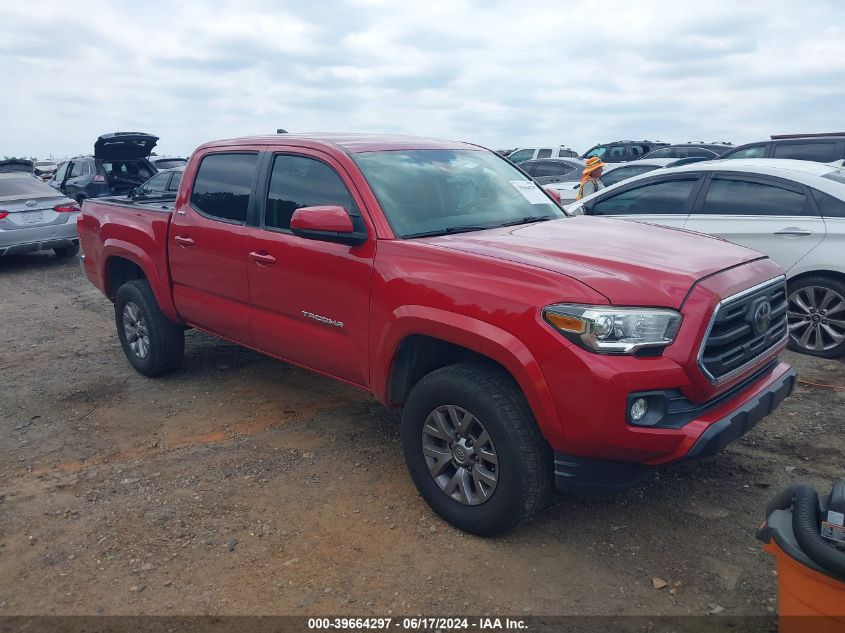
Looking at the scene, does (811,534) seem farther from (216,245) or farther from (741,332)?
(216,245)

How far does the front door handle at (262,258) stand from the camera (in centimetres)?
429

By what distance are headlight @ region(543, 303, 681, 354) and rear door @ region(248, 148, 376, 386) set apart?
1.24m

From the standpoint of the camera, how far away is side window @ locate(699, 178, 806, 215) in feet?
19.9

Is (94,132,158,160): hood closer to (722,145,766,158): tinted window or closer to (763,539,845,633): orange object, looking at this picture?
(722,145,766,158): tinted window

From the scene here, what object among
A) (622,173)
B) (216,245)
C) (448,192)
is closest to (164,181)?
(622,173)

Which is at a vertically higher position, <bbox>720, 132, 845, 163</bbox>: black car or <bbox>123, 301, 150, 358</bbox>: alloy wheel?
<bbox>720, 132, 845, 163</bbox>: black car

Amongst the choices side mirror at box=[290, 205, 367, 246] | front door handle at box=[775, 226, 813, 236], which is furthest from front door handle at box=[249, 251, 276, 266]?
front door handle at box=[775, 226, 813, 236]

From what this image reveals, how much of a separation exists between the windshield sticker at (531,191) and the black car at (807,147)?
7.86 metres

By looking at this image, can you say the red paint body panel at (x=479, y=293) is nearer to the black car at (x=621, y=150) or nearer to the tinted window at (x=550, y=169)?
the tinted window at (x=550, y=169)

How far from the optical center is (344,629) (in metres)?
2.88

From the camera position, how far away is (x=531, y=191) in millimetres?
4688

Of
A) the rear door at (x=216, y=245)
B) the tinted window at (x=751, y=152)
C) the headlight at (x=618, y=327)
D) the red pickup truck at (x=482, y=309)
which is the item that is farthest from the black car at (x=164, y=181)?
the headlight at (x=618, y=327)

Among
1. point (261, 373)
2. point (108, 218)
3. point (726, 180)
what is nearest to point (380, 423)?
point (261, 373)

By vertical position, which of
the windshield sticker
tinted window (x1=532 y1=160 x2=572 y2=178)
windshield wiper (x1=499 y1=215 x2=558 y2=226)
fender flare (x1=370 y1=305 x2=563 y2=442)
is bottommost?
fender flare (x1=370 y1=305 x2=563 y2=442)
